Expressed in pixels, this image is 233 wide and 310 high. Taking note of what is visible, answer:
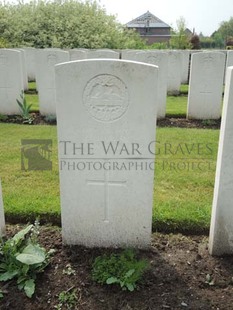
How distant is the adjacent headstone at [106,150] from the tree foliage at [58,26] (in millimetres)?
15401

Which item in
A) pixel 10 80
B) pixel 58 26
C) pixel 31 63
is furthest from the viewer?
pixel 58 26

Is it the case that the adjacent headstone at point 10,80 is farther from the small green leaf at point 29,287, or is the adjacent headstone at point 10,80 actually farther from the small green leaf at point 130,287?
the small green leaf at point 130,287

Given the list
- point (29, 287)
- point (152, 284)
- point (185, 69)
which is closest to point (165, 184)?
point (152, 284)

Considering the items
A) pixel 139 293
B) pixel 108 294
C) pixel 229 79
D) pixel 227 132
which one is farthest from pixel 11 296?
pixel 229 79

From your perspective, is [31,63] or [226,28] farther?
[226,28]

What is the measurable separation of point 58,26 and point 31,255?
56.9ft

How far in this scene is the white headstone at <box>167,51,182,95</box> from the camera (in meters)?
10.5

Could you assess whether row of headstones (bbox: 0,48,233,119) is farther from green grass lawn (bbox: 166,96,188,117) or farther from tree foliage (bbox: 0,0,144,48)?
tree foliage (bbox: 0,0,144,48)

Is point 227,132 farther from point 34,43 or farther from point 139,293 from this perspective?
point 34,43

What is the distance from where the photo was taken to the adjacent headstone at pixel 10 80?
7.34 metres

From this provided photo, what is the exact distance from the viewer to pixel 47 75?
7570 mm
